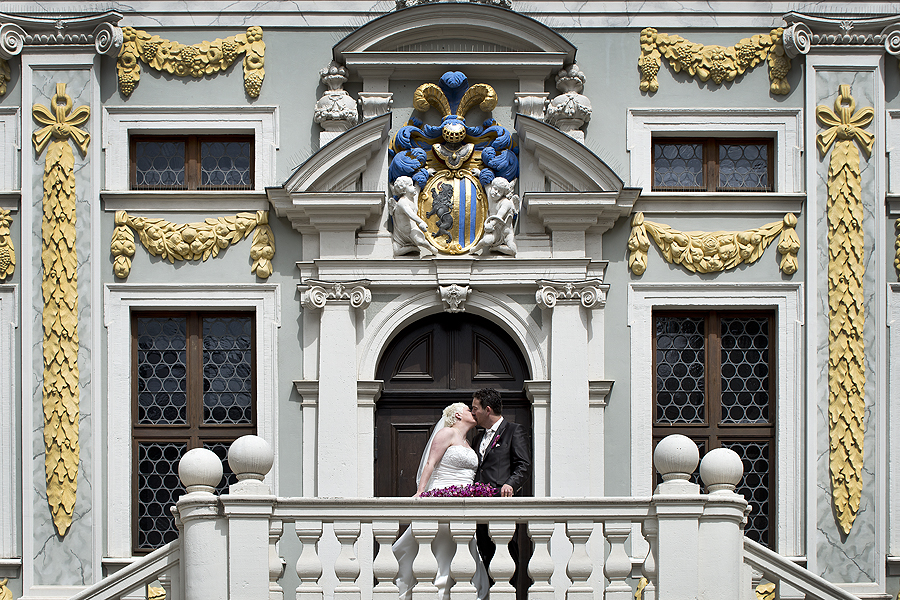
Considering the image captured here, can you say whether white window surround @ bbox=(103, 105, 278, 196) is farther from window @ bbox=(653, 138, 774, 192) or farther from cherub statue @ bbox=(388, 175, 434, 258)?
window @ bbox=(653, 138, 774, 192)

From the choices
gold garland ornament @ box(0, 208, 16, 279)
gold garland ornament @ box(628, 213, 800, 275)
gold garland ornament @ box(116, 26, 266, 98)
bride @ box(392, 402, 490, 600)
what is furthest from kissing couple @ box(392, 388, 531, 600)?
gold garland ornament @ box(0, 208, 16, 279)

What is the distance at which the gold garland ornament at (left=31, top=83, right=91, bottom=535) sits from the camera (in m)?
10.1

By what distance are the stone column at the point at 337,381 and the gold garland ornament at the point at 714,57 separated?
10.6 feet

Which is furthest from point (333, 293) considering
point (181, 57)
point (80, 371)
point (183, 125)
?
point (181, 57)

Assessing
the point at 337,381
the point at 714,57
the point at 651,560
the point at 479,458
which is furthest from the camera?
the point at 714,57

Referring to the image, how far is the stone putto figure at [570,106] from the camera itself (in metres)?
10.4

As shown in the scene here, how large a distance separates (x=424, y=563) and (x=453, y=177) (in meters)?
4.01

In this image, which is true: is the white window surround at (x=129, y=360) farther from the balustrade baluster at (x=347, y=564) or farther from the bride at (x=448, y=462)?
the balustrade baluster at (x=347, y=564)

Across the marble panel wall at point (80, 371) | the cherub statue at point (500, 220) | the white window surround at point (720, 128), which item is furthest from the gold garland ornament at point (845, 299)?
the marble panel wall at point (80, 371)

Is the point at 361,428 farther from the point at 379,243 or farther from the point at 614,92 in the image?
the point at 614,92

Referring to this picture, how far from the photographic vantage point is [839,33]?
10531 mm

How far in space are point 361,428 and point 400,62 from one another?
319 centimetres

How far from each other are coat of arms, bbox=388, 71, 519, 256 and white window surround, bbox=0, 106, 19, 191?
327 cm

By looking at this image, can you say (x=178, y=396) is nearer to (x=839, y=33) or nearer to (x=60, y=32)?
(x=60, y=32)
